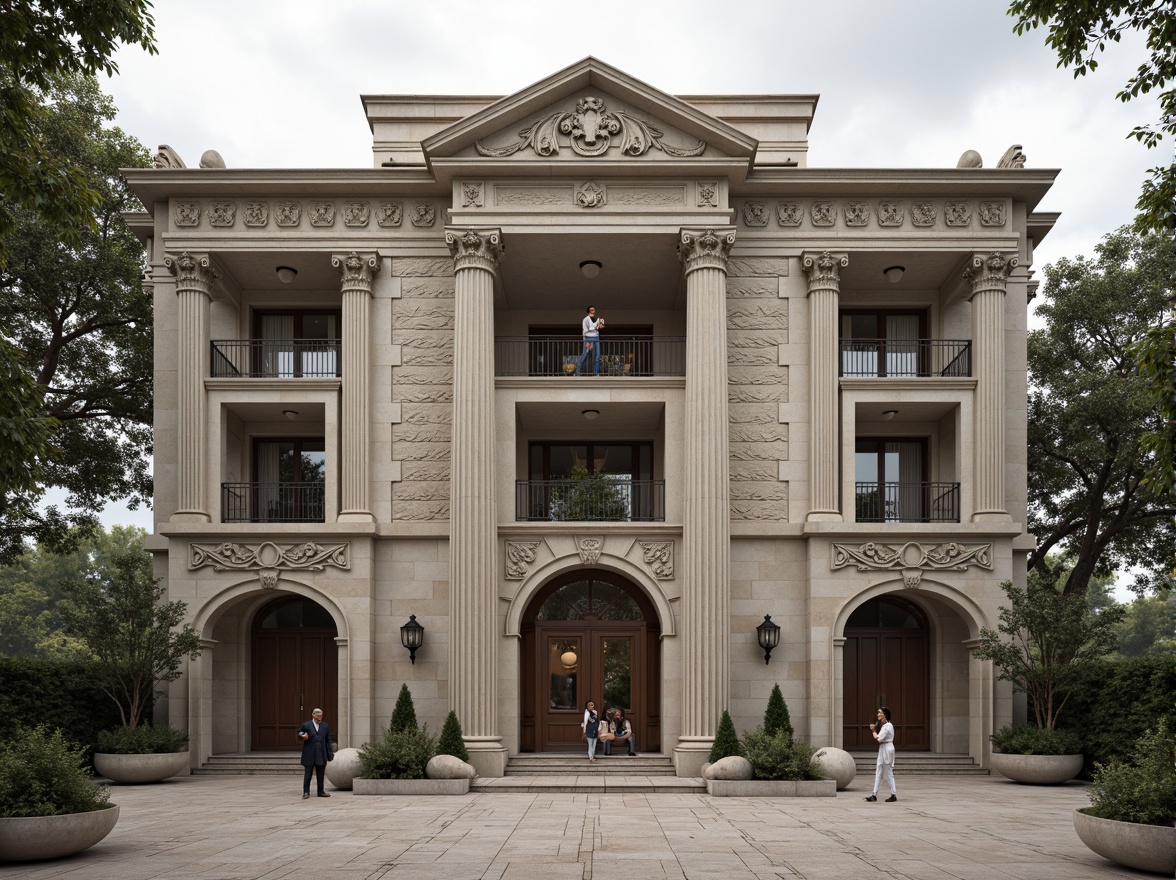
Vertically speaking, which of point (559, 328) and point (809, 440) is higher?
point (559, 328)

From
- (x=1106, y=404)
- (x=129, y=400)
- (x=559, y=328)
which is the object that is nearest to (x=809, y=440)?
(x=559, y=328)

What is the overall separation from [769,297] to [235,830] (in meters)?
16.5

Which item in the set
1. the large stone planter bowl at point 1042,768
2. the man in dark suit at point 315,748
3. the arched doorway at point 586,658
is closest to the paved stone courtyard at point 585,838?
the man in dark suit at point 315,748

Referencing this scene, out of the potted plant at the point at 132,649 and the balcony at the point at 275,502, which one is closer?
the potted plant at the point at 132,649

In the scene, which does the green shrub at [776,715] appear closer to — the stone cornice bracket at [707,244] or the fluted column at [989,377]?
the fluted column at [989,377]

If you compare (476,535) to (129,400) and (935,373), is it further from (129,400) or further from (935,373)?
(129,400)

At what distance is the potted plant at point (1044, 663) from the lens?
75.9 feet

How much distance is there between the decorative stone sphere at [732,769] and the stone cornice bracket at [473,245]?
11.7 m

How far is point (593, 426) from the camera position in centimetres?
2802

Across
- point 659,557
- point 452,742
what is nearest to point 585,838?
point 452,742

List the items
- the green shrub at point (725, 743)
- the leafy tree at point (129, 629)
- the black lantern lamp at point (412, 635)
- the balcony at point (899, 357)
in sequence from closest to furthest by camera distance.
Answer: the green shrub at point (725, 743)
the leafy tree at point (129, 629)
the black lantern lamp at point (412, 635)
the balcony at point (899, 357)

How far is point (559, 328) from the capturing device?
2892 cm

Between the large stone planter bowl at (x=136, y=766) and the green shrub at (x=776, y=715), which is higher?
the green shrub at (x=776, y=715)

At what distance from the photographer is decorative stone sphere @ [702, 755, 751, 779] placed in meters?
21.1
